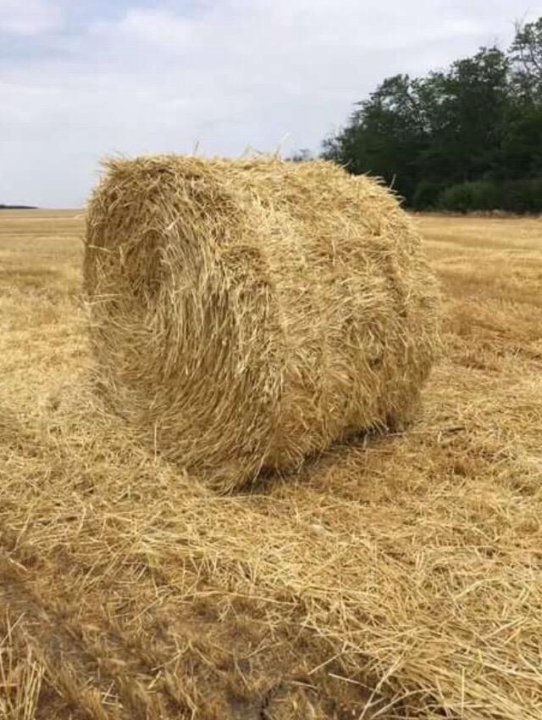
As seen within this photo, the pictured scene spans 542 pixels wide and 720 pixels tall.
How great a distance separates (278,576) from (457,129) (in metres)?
52.8

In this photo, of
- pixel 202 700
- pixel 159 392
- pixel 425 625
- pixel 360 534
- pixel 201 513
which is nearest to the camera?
pixel 202 700

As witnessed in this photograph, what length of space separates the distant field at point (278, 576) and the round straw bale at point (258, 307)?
257 mm

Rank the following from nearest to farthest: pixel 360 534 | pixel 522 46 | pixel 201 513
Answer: pixel 360 534
pixel 201 513
pixel 522 46

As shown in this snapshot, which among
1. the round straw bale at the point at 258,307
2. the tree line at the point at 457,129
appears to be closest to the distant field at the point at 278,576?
the round straw bale at the point at 258,307

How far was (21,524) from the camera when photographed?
373 cm

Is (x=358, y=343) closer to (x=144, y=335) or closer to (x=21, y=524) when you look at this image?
(x=144, y=335)

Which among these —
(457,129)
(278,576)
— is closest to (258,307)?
(278,576)

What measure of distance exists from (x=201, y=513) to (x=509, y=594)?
150 cm

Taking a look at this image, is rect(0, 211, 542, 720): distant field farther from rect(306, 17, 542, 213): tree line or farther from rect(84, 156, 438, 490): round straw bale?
rect(306, 17, 542, 213): tree line

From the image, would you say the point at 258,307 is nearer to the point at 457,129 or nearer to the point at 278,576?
the point at 278,576

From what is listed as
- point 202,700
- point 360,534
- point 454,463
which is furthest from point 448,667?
point 454,463

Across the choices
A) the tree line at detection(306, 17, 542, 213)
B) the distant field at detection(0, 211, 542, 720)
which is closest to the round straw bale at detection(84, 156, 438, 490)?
the distant field at detection(0, 211, 542, 720)

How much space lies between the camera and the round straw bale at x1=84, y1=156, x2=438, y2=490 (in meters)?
4.09

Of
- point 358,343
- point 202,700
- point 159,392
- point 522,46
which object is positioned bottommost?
point 202,700
